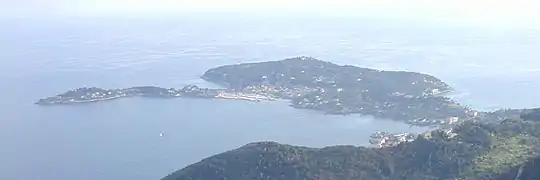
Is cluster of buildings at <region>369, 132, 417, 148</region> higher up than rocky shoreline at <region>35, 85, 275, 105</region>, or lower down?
lower down

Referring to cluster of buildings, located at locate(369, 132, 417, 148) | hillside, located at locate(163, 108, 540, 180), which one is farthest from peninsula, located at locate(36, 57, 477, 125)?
hillside, located at locate(163, 108, 540, 180)

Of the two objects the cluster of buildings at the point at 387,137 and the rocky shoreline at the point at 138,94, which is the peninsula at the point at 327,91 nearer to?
the rocky shoreline at the point at 138,94

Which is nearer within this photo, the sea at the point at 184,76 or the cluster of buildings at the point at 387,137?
the cluster of buildings at the point at 387,137

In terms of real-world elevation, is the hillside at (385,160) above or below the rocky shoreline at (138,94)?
below

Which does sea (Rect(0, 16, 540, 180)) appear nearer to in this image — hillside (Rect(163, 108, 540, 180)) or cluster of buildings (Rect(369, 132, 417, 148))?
cluster of buildings (Rect(369, 132, 417, 148))

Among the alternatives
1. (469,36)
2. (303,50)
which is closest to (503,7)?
(469,36)

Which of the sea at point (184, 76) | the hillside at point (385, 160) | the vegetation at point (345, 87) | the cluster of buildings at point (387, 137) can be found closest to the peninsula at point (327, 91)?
the vegetation at point (345, 87)

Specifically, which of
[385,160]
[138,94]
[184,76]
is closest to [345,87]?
[138,94]
